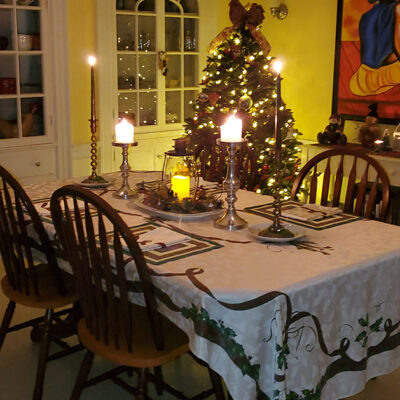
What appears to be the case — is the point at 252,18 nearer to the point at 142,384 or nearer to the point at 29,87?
the point at 29,87

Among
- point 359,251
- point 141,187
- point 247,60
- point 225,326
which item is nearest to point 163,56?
point 247,60

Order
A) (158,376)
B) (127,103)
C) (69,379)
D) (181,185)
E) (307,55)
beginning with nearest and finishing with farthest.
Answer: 1. (158,376)
2. (181,185)
3. (69,379)
4. (127,103)
5. (307,55)

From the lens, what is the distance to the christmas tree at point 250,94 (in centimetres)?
456

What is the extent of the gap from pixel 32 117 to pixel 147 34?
1240 millimetres

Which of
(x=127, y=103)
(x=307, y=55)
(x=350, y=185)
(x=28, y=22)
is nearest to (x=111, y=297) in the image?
(x=350, y=185)

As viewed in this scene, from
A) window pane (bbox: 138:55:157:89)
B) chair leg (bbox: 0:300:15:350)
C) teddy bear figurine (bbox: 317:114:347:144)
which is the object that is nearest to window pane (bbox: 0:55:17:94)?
window pane (bbox: 138:55:157:89)

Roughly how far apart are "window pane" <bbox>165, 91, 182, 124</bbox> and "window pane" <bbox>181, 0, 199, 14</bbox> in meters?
0.70

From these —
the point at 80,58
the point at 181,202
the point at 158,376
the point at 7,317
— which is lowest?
the point at 158,376

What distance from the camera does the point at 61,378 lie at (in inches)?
108

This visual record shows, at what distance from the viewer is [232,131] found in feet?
7.52

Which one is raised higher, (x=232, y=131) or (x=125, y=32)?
(x=125, y=32)

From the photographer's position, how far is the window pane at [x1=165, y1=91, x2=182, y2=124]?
534 cm

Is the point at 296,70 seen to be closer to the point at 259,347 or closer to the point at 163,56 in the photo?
the point at 163,56

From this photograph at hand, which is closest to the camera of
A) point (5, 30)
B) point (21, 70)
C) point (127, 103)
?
point (5, 30)
